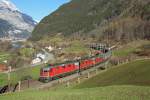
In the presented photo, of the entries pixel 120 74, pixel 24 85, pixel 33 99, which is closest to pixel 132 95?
pixel 33 99

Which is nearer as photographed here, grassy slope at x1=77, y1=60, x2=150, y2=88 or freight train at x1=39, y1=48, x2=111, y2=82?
grassy slope at x1=77, y1=60, x2=150, y2=88

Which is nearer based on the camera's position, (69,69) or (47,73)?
(47,73)

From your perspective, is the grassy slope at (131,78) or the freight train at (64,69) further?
the freight train at (64,69)

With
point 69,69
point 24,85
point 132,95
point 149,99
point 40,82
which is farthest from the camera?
point 69,69

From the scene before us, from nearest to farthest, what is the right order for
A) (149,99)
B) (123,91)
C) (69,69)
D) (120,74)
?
(149,99)
(123,91)
(120,74)
(69,69)

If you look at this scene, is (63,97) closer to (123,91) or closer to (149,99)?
(123,91)

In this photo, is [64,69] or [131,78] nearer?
[131,78]

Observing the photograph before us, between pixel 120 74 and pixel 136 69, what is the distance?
279cm

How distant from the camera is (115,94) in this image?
38031 mm

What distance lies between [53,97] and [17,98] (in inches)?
155

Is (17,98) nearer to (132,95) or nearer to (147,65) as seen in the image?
(132,95)

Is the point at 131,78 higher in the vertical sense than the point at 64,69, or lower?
higher

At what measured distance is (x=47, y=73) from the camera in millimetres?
92562

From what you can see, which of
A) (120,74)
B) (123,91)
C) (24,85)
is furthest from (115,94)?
(24,85)
